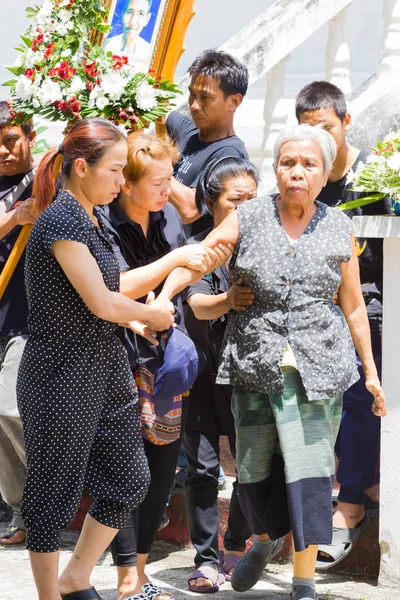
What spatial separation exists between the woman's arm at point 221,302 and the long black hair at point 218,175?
0.50 meters

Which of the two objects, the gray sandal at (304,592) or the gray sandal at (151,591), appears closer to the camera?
the gray sandal at (304,592)

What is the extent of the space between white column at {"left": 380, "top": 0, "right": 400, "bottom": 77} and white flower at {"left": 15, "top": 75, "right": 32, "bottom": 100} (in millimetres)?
2845

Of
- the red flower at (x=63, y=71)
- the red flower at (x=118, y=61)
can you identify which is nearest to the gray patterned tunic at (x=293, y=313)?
the red flower at (x=118, y=61)

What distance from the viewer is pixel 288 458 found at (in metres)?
4.78

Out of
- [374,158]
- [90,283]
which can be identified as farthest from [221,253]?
[374,158]

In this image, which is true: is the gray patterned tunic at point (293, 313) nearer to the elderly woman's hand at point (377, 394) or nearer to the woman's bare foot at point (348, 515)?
the elderly woman's hand at point (377, 394)

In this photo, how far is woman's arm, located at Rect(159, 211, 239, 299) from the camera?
191 inches

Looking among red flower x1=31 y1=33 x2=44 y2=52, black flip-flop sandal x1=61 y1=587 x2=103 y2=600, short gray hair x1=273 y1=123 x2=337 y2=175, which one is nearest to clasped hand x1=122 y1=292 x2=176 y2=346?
short gray hair x1=273 y1=123 x2=337 y2=175

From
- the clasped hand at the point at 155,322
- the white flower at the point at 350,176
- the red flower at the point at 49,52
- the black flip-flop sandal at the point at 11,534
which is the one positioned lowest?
the black flip-flop sandal at the point at 11,534

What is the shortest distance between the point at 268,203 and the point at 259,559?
4.96 feet

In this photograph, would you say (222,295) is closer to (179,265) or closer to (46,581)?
(179,265)

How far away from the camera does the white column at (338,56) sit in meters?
7.81

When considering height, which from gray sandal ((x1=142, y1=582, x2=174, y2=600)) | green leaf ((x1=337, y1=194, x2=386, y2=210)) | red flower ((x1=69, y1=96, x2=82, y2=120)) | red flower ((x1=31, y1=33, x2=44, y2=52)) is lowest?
gray sandal ((x1=142, y1=582, x2=174, y2=600))

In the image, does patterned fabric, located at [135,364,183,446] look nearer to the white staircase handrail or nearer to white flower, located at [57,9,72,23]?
white flower, located at [57,9,72,23]
